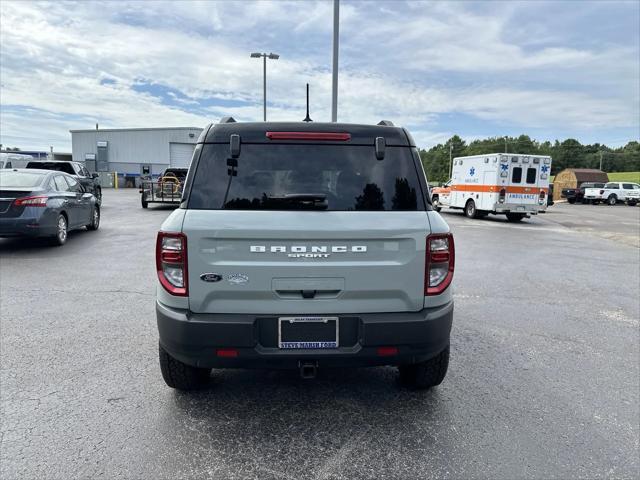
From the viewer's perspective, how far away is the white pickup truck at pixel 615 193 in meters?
39.8

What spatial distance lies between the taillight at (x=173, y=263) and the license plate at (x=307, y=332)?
24.9 inches

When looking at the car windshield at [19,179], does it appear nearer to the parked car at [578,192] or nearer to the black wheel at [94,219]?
the black wheel at [94,219]

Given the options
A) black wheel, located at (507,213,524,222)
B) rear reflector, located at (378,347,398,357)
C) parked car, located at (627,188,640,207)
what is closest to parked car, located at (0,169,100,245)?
rear reflector, located at (378,347,398,357)

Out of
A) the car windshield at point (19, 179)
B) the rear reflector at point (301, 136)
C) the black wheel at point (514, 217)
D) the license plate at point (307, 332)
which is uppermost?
the rear reflector at point (301, 136)

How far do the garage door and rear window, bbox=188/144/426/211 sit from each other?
52555 millimetres

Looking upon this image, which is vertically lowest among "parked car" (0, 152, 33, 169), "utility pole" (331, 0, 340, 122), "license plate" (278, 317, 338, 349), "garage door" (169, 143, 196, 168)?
"license plate" (278, 317, 338, 349)

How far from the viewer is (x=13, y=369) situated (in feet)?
12.6

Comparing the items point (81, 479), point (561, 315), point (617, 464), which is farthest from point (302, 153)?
point (561, 315)

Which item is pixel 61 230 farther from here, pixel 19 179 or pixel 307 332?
pixel 307 332

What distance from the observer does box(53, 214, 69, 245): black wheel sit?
9.52 m

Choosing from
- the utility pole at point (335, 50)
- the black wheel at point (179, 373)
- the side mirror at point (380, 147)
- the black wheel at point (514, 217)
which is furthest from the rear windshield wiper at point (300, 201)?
the black wheel at point (514, 217)

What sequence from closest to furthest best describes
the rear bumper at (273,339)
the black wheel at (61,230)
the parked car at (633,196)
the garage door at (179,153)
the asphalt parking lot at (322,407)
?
the asphalt parking lot at (322,407)
the rear bumper at (273,339)
the black wheel at (61,230)
the parked car at (633,196)
the garage door at (179,153)

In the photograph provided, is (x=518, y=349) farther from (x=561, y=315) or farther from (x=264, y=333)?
(x=264, y=333)

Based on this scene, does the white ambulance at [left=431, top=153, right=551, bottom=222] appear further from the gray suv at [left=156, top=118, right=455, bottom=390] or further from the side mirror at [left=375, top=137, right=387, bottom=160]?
the gray suv at [left=156, top=118, right=455, bottom=390]
